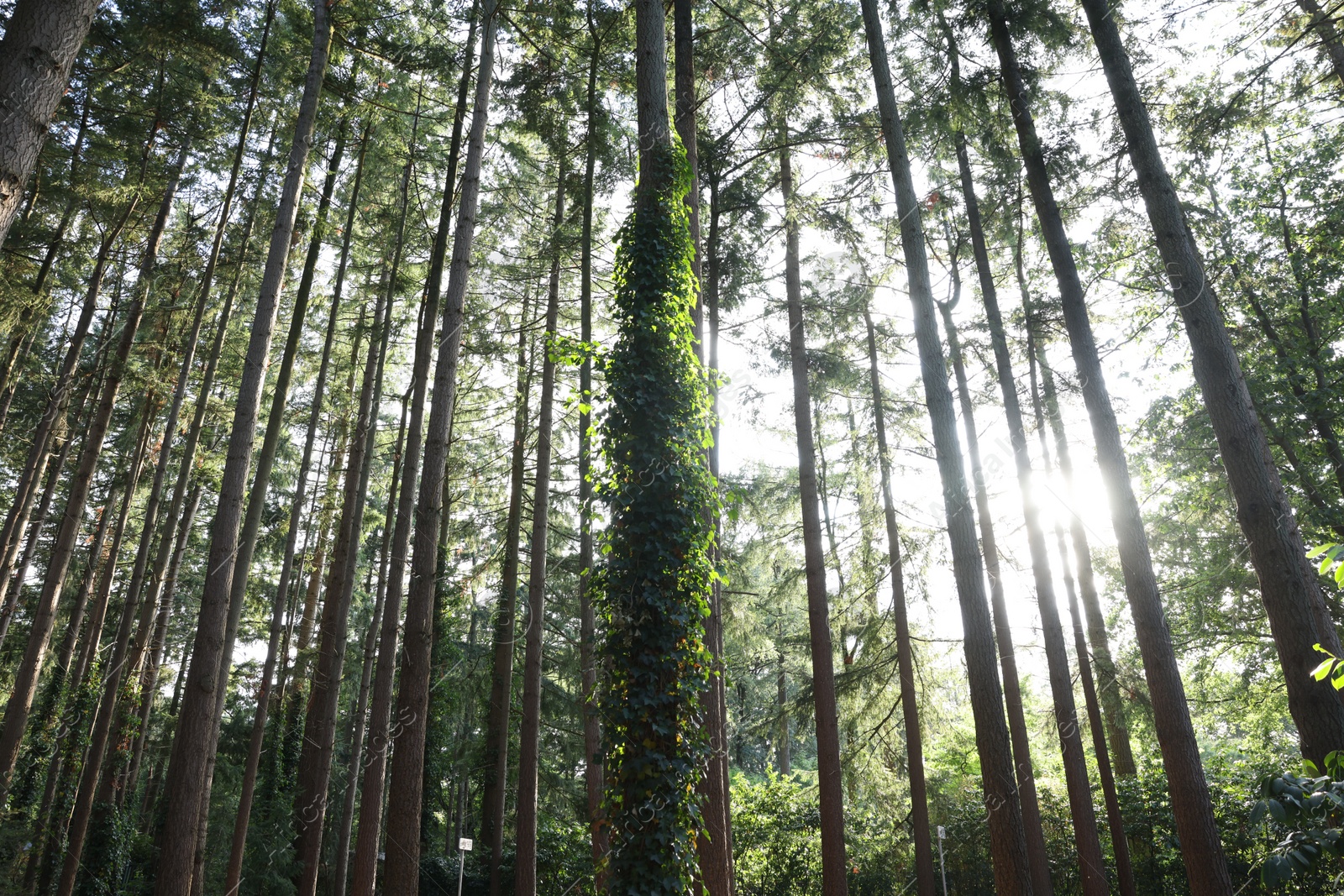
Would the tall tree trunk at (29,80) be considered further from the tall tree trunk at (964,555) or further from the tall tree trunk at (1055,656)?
the tall tree trunk at (1055,656)

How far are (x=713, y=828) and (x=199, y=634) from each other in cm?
461

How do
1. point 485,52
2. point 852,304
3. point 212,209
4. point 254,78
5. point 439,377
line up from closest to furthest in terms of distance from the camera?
1. point 439,377
2. point 485,52
3. point 254,78
4. point 212,209
5. point 852,304

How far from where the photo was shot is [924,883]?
12.1m

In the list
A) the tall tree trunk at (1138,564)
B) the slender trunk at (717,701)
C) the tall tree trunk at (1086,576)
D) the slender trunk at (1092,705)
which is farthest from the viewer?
the tall tree trunk at (1086,576)

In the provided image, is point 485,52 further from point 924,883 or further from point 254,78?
point 924,883

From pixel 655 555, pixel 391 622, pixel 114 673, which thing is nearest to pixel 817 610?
pixel 391 622

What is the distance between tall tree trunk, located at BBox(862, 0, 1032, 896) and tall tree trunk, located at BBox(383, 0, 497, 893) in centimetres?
468

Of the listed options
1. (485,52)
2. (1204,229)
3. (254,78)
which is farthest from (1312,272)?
(254,78)

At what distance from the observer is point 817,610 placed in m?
10.2

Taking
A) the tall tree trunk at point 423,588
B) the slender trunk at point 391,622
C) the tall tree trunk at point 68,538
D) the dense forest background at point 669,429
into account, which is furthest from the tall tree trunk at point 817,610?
the tall tree trunk at point 68,538

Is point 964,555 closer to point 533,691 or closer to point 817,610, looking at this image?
point 817,610

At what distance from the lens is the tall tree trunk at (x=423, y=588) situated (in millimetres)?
6582

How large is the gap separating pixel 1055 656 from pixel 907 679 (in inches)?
101

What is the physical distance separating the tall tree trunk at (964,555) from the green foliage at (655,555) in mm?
2535
